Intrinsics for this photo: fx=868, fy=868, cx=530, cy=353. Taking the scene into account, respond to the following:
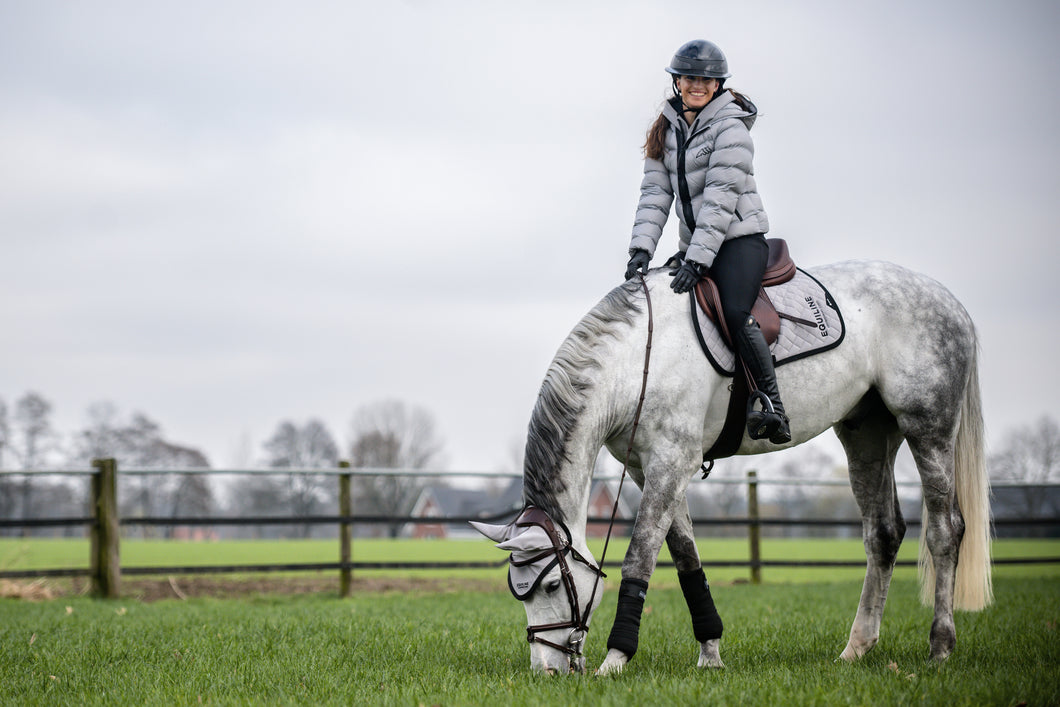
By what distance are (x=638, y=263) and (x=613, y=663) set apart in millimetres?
1942

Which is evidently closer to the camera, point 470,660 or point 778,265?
point 778,265

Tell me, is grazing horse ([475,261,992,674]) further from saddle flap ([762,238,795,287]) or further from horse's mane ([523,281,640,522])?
saddle flap ([762,238,795,287])

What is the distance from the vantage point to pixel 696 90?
4359 mm

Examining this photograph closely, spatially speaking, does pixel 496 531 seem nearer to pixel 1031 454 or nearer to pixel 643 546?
pixel 643 546

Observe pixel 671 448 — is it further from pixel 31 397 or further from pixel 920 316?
pixel 31 397

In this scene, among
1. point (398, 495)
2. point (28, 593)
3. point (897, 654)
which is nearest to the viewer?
point (897, 654)

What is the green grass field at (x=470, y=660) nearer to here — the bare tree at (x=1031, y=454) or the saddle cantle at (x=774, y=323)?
the saddle cantle at (x=774, y=323)

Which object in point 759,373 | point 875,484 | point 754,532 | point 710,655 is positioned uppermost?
point 759,373

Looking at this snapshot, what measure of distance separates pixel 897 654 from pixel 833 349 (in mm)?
1732

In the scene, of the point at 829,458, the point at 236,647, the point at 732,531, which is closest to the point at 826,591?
the point at 236,647


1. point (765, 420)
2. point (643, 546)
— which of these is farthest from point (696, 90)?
point (643, 546)

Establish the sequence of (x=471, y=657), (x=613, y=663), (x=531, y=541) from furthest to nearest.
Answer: (x=471, y=657) → (x=613, y=663) → (x=531, y=541)

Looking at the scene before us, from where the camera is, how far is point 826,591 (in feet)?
34.9

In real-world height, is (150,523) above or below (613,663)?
below
